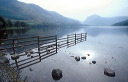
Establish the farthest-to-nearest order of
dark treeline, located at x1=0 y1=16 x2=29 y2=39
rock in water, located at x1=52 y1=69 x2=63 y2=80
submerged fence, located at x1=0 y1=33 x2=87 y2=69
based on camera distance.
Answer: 1. dark treeline, located at x1=0 y1=16 x2=29 y2=39
2. submerged fence, located at x1=0 y1=33 x2=87 y2=69
3. rock in water, located at x1=52 y1=69 x2=63 y2=80

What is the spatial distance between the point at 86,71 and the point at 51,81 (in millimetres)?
3365

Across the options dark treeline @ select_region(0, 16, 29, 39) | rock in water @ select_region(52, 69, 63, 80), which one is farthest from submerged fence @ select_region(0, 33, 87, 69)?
dark treeline @ select_region(0, 16, 29, 39)

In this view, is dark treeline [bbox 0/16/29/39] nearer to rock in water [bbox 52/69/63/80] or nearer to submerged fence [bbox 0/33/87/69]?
submerged fence [bbox 0/33/87/69]

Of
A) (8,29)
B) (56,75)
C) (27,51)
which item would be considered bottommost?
(56,75)

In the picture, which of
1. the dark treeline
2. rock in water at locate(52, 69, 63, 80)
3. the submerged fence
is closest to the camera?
rock in water at locate(52, 69, 63, 80)

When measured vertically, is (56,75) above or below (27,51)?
below

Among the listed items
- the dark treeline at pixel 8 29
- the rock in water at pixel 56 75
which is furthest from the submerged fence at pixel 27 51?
the dark treeline at pixel 8 29

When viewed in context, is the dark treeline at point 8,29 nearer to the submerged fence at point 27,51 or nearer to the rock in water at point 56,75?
the submerged fence at point 27,51

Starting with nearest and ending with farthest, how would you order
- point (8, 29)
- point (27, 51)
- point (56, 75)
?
1. point (56, 75)
2. point (27, 51)
3. point (8, 29)

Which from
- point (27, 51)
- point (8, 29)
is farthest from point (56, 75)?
point (8, 29)

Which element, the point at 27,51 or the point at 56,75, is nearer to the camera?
the point at 56,75

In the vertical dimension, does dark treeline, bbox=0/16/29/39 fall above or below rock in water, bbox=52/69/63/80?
above

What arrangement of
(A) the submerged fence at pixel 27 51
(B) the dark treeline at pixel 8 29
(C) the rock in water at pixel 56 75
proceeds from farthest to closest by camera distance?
(B) the dark treeline at pixel 8 29
(A) the submerged fence at pixel 27 51
(C) the rock in water at pixel 56 75

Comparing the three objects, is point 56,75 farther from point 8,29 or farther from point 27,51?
point 8,29
